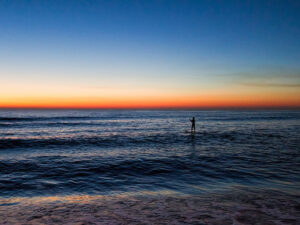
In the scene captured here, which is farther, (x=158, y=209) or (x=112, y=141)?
(x=112, y=141)

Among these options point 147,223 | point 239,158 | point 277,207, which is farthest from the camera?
point 239,158

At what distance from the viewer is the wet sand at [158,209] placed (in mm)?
5051

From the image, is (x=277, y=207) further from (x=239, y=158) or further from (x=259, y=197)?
(x=239, y=158)

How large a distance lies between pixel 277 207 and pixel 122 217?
433cm

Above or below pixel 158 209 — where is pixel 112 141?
below

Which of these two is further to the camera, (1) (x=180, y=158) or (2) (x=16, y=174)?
(1) (x=180, y=158)

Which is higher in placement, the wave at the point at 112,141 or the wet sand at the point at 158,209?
the wet sand at the point at 158,209

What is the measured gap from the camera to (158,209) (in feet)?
18.6

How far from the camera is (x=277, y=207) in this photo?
5.72 metres

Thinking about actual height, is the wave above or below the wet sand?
below

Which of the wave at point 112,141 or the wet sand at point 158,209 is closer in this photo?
the wet sand at point 158,209

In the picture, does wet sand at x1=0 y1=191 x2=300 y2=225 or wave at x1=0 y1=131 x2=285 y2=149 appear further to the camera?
wave at x1=0 y1=131 x2=285 y2=149

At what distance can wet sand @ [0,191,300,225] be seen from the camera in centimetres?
505

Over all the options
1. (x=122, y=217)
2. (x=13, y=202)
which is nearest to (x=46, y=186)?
(x=13, y=202)
